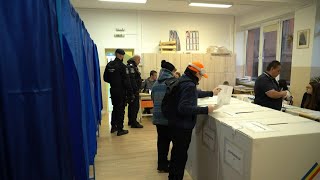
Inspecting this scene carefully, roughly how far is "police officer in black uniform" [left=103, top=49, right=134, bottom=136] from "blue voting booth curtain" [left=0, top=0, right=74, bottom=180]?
10.1ft

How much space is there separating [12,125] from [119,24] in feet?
19.9

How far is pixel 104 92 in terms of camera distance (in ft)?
22.9

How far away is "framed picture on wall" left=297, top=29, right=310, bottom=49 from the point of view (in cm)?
503

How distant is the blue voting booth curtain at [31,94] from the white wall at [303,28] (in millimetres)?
5286

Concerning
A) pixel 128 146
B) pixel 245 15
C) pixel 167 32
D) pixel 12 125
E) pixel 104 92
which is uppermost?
pixel 245 15

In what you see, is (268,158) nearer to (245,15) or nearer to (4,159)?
(4,159)

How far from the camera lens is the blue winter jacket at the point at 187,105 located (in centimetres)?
216

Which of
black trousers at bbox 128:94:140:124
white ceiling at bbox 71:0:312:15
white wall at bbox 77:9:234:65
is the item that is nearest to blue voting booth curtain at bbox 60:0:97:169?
black trousers at bbox 128:94:140:124

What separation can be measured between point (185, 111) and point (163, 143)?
99 centimetres

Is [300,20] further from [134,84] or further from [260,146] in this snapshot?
[260,146]

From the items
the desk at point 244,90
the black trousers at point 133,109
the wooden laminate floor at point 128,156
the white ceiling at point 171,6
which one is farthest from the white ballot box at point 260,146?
the desk at point 244,90

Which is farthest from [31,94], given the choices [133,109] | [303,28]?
[303,28]

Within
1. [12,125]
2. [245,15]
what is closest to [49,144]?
[12,125]

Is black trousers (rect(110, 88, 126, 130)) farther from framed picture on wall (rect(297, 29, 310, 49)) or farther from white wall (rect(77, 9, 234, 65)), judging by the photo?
framed picture on wall (rect(297, 29, 310, 49))
